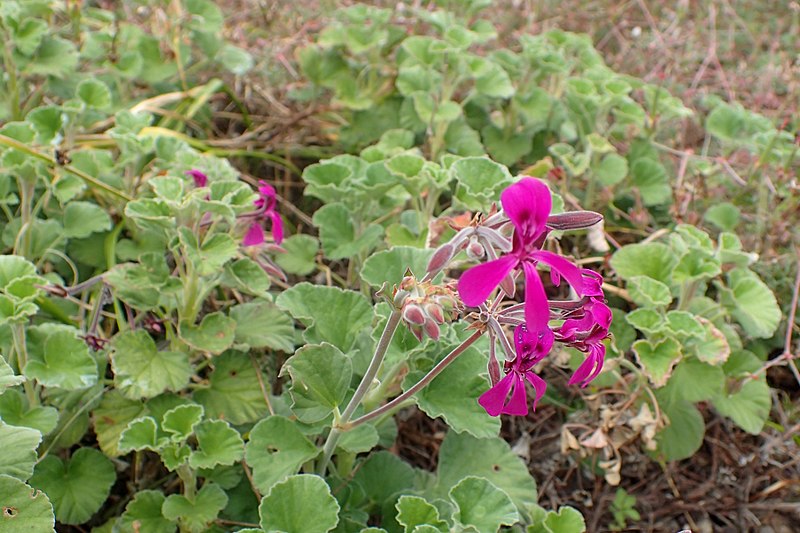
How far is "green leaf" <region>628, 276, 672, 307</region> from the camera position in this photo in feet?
6.14

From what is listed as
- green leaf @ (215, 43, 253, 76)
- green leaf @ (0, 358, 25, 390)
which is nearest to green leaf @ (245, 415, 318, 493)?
green leaf @ (0, 358, 25, 390)

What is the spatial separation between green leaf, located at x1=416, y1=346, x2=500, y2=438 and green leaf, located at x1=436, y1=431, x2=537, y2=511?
31 cm

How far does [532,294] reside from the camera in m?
0.96

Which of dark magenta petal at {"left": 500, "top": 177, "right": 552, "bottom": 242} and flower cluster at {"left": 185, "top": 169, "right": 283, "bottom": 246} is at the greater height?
dark magenta petal at {"left": 500, "top": 177, "right": 552, "bottom": 242}

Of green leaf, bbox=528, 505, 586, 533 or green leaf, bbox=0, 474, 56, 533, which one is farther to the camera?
green leaf, bbox=528, 505, 586, 533

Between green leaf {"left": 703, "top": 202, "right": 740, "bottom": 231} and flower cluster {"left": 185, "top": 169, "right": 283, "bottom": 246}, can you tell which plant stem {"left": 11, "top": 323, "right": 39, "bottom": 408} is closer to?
flower cluster {"left": 185, "top": 169, "right": 283, "bottom": 246}

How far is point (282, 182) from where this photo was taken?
2.78 meters

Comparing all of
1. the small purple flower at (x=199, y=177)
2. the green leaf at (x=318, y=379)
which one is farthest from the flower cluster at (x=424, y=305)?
the small purple flower at (x=199, y=177)

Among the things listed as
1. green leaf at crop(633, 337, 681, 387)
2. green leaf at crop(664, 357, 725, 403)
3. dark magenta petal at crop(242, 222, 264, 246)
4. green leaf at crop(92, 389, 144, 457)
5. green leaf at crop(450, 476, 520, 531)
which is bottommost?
green leaf at crop(664, 357, 725, 403)

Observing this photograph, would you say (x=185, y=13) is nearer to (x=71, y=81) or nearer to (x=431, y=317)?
(x=71, y=81)

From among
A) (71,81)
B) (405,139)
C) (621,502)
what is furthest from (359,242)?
(71,81)

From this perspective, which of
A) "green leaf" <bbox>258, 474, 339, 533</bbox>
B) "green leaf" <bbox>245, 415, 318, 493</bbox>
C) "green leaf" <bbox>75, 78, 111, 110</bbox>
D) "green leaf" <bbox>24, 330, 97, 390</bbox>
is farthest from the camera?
"green leaf" <bbox>75, 78, 111, 110</bbox>

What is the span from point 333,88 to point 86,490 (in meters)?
1.74

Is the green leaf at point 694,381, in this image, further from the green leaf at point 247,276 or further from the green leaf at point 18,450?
the green leaf at point 18,450
